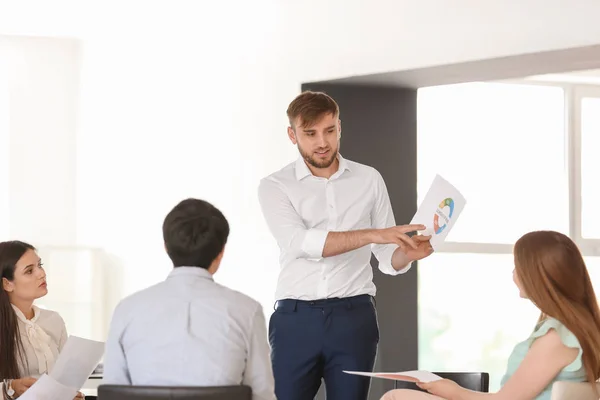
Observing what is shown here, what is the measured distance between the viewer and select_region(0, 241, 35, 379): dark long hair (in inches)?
139

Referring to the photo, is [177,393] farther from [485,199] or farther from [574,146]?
[574,146]

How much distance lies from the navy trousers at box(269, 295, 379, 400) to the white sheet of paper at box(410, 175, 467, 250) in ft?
1.34

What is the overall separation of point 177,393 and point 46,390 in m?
0.87

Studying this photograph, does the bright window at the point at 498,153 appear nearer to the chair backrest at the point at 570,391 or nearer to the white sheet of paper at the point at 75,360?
the white sheet of paper at the point at 75,360

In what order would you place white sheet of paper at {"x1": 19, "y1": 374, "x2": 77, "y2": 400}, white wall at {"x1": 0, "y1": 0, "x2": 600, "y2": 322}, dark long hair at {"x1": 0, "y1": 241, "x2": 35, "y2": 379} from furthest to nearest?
white wall at {"x1": 0, "y1": 0, "x2": 600, "y2": 322} < dark long hair at {"x1": 0, "y1": 241, "x2": 35, "y2": 379} < white sheet of paper at {"x1": 19, "y1": 374, "x2": 77, "y2": 400}

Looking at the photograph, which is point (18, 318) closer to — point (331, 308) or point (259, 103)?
point (331, 308)

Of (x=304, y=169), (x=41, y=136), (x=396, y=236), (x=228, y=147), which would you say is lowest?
(x=396, y=236)

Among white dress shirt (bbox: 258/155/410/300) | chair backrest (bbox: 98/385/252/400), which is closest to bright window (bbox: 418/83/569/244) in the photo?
white dress shirt (bbox: 258/155/410/300)

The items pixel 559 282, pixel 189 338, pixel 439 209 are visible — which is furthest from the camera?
pixel 439 209

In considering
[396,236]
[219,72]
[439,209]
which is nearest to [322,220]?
[396,236]

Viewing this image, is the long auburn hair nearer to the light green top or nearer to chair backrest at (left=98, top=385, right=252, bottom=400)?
the light green top

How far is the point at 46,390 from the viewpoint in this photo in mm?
2918

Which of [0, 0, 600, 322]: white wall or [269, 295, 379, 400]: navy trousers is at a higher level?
[0, 0, 600, 322]: white wall

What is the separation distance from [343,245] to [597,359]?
3.45 ft
